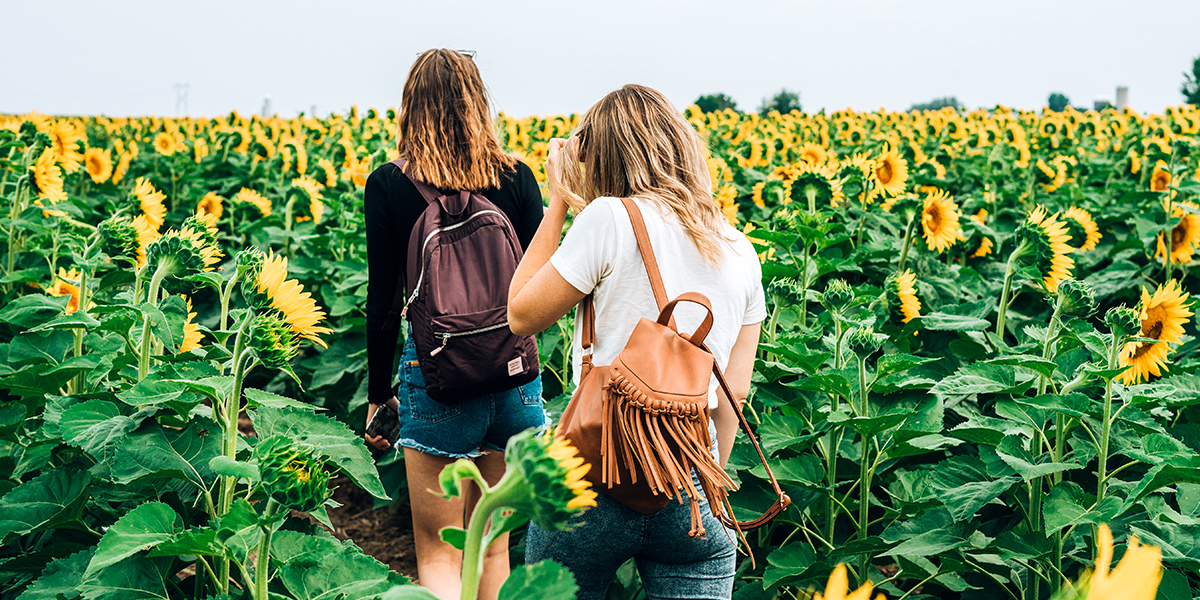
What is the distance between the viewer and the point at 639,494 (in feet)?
5.22

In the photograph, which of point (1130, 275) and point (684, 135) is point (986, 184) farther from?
point (684, 135)

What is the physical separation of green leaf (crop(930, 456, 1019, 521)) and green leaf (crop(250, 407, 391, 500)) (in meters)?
1.37

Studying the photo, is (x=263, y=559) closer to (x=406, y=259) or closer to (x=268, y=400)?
(x=268, y=400)

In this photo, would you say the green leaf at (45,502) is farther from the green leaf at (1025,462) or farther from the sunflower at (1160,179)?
the sunflower at (1160,179)

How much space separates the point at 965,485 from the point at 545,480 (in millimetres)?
1792

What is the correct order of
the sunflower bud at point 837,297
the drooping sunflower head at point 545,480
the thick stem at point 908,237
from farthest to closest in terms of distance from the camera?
1. the thick stem at point 908,237
2. the sunflower bud at point 837,297
3. the drooping sunflower head at point 545,480

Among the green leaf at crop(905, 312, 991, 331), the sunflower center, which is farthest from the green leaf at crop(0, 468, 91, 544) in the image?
the sunflower center

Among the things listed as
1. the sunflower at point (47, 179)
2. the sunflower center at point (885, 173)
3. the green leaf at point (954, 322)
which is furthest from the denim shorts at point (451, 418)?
the sunflower center at point (885, 173)

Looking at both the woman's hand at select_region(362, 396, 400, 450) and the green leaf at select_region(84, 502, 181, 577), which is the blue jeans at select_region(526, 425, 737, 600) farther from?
the woman's hand at select_region(362, 396, 400, 450)

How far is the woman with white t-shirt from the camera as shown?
1.66m

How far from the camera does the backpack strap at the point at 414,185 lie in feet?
7.48

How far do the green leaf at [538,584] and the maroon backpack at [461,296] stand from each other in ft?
4.76

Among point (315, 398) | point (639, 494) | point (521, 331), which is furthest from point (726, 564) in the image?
point (315, 398)

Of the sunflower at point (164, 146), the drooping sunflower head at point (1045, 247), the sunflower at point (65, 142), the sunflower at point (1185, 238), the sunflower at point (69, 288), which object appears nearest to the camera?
the sunflower at point (69, 288)
